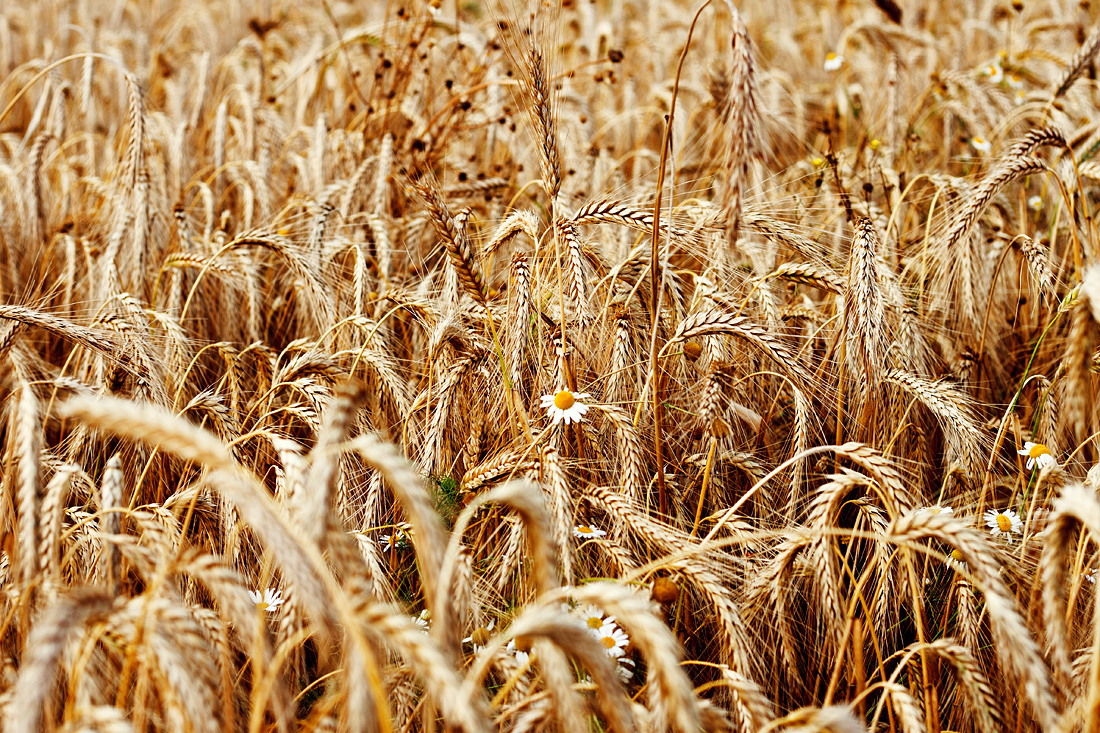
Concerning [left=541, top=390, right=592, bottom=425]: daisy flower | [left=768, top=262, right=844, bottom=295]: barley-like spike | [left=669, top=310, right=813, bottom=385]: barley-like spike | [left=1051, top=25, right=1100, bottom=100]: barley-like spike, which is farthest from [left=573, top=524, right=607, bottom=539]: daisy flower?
[left=1051, top=25, right=1100, bottom=100]: barley-like spike

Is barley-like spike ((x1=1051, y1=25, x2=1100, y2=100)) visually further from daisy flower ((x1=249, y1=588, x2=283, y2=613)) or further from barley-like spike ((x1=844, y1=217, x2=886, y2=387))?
daisy flower ((x1=249, y1=588, x2=283, y2=613))

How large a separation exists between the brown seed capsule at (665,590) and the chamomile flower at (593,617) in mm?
130

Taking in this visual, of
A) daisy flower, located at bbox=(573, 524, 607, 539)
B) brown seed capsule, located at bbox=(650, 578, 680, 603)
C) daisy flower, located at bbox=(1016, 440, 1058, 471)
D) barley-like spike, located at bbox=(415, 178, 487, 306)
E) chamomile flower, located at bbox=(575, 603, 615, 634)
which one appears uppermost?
barley-like spike, located at bbox=(415, 178, 487, 306)

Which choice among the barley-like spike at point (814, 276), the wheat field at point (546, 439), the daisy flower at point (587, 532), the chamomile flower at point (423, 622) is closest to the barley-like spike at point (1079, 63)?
the wheat field at point (546, 439)

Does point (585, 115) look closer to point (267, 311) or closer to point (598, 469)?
point (267, 311)

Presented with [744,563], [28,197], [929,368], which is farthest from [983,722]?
[28,197]

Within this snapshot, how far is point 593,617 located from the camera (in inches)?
73.3

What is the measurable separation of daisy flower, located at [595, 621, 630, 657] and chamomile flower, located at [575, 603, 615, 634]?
0.01 meters

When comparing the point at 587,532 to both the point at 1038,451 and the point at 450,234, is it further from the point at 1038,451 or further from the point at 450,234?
the point at 1038,451

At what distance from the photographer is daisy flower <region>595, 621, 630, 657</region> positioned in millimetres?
1792

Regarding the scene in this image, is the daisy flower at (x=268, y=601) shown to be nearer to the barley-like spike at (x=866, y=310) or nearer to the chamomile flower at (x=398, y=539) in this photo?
the chamomile flower at (x=398, y=539)

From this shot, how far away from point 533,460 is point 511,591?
0.36 metres

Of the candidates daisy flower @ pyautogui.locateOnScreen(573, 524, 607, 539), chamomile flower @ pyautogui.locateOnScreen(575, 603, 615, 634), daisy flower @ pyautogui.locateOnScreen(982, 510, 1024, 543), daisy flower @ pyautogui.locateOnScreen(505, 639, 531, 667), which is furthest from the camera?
daisy flower @ pyautogui.locateOnScreen(982, 510, 1024, 543)

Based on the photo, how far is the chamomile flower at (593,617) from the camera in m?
1.84
